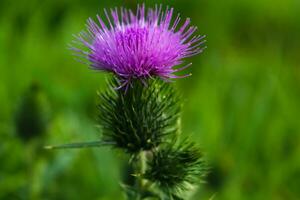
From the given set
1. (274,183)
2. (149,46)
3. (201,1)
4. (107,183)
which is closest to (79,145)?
(149,46)

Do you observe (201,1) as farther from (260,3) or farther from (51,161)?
(51,161)

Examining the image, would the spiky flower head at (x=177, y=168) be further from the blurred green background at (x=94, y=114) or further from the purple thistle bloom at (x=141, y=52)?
the blurred green background at (x=94, y=114)

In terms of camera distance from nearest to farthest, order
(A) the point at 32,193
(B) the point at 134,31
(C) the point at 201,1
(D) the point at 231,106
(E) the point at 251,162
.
Result: 1. (B) the point at 134,31
2. (A) the point at 32,193
3. (E) the point at 251,162
4. (D) the point at 231,106
5. (C) the point at 201,1

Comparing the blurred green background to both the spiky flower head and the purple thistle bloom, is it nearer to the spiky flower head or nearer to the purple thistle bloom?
the spiky flower head

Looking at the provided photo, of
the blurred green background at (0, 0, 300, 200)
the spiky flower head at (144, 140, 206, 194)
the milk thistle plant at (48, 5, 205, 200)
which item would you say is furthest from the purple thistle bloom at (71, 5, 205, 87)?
the blurred green background at (0, 0, 300, 200)

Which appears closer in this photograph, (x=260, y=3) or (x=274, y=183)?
(x=274, y=183)

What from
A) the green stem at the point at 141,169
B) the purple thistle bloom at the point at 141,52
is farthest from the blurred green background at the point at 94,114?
the purple thistle bloom at the point at 141,52
